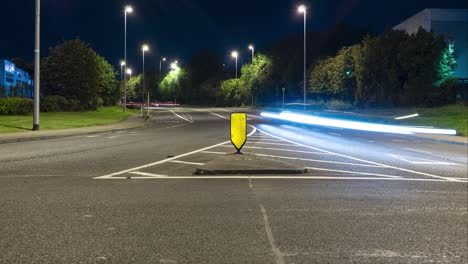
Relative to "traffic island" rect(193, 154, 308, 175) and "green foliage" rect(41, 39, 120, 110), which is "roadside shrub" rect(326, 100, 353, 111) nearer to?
"green foliage" rect(41, 39, 120, 110)

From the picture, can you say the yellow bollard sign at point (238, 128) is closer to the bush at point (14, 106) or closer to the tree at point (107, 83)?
the bush at point (14, 106)

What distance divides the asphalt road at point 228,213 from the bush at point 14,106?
25791 mm

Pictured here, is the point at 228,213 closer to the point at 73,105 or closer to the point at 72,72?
the point at 73,105

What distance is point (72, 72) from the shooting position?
51594 mm

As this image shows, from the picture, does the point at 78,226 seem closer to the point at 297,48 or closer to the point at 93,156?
the point at 93,156

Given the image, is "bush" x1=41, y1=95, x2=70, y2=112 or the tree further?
the tree

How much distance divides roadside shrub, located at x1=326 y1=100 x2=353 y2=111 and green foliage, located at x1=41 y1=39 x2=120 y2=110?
29681mm

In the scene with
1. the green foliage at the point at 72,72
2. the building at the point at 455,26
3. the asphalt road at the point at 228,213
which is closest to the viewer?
the asphalt road at the point at 228,213

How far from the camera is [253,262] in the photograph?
202 inches

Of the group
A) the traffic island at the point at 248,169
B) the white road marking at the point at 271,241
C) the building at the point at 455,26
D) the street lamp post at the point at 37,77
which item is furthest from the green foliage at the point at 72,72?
the white road marking at the point at 271,241

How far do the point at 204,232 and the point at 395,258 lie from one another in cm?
230

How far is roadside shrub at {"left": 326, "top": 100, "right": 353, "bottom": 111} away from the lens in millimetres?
62916

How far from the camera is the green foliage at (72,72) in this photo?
5131cm

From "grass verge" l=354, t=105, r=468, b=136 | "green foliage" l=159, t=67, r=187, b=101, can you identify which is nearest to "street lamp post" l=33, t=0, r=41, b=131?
"grass verge" l=354, t=105, r=468, b=136
